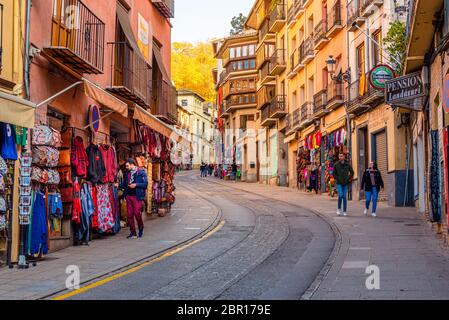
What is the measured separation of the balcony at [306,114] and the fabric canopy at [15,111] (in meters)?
25.8

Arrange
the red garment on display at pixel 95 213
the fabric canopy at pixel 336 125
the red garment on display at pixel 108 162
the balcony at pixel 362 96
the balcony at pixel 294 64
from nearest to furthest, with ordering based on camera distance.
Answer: the red garment on display at pixel 95 213
the red garment on display at pixel 108 162
the balcony at pixel 362 96
the fabric canopy at pixel 336 125
the balcony at pixel 294 64

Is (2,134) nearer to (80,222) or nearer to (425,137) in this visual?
(80,222)

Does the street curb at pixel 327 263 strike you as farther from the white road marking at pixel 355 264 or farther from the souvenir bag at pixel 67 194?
the souvenir bag at pixel 67 194

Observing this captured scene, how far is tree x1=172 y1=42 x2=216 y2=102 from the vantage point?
7619 centimetres

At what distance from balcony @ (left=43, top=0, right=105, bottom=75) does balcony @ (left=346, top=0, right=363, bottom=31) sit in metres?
14.2

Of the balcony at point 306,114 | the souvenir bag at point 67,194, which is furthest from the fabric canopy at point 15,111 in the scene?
the balcony at point 306,114

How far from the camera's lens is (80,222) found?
1314 centimetres

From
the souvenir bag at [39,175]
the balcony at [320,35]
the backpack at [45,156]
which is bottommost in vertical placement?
the souvenir bag at [39,175]

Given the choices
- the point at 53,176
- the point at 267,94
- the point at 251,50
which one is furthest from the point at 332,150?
the point at 251,50

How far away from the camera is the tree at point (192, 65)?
76188 millimetres

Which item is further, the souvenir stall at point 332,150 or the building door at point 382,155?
the souvenir stall at point 332,150

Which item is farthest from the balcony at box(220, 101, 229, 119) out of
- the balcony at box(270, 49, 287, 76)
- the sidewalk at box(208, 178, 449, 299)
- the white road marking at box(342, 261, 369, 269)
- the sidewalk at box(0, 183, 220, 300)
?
the white road marking at box(342, 261, 369, 269)

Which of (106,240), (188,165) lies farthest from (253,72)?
(106,240)

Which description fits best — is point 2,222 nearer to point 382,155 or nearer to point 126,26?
point 126,26
